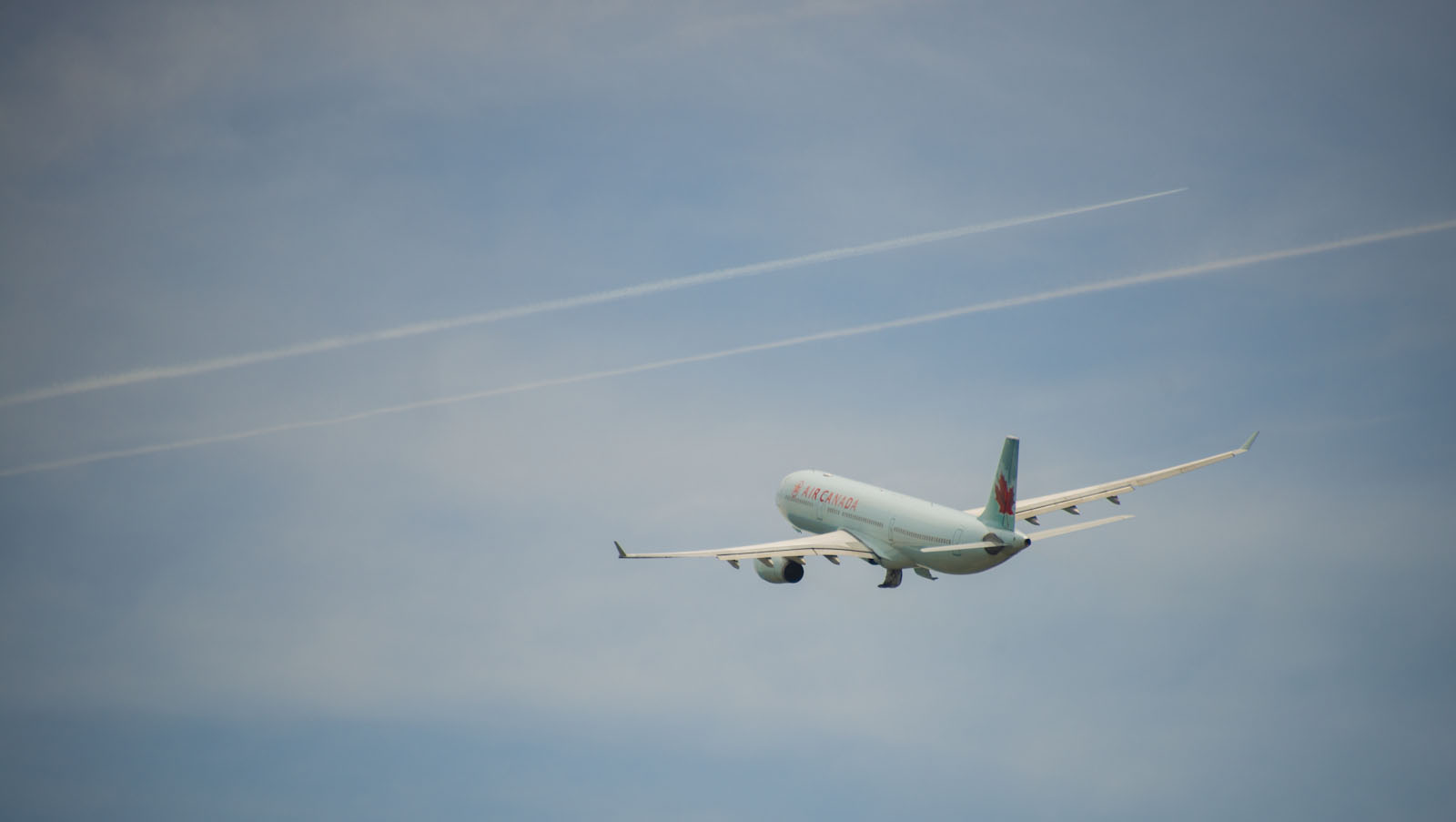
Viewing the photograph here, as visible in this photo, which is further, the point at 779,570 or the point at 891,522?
the point at 779,570

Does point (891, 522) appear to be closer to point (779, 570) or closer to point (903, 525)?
point (903, 525)

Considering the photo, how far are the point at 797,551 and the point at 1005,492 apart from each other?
1850 centimetres

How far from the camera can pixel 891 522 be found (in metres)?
113

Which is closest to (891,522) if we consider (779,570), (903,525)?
(903,525)

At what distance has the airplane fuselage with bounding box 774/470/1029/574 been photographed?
105125 millimetres

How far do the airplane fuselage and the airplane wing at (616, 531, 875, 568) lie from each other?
87cm

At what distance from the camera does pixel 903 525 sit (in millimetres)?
111500

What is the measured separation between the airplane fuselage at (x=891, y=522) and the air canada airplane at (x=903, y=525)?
7 centimetres

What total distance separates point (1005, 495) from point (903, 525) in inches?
385

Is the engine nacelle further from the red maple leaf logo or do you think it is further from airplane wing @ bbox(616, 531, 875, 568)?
the red maple leaf logo

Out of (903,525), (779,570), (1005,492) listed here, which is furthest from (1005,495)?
(779,570)

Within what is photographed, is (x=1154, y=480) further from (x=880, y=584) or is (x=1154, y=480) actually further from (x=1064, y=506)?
(x=880, y=584)

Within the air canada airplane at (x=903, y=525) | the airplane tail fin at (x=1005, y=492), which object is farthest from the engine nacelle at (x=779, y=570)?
the airplane tail fin at (x=1005, y=492)

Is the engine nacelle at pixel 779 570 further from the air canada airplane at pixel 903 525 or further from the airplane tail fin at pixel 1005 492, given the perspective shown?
the airplane tail fin at pixel 1005 492
